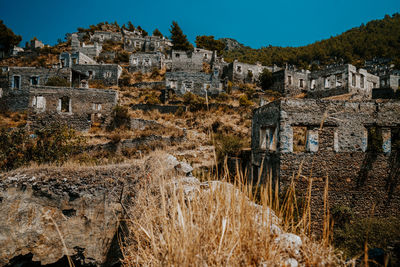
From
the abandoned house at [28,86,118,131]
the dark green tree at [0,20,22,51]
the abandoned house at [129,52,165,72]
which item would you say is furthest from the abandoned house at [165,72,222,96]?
the dark green tree at [0,20,22,51]

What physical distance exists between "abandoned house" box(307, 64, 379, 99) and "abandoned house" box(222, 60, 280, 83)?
9572 mm

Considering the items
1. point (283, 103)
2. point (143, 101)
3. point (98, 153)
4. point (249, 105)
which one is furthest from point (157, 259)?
point (143, 101)

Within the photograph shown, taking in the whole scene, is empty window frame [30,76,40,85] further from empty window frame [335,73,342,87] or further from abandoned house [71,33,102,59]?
empty window frame [335,73,342,87]

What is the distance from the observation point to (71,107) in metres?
18.7

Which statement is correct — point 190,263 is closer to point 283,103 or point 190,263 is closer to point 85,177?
point 85,177

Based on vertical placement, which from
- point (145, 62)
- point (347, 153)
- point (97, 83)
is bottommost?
point (347, 153)

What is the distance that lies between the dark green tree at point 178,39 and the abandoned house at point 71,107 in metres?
31.7

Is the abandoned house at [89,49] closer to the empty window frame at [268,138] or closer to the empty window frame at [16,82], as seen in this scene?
the empty window frame at [16,82]

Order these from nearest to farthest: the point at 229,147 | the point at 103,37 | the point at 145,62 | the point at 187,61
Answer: the point at 229,147
the point at 187,61
the point at 145,62
the point at 103,37

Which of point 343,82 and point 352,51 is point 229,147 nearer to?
point 343,82

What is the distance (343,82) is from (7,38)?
66108mm

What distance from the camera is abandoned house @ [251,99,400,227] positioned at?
7.48 meters

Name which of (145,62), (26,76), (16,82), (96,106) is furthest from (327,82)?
(16,82)

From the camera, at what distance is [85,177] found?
18.1 ft
